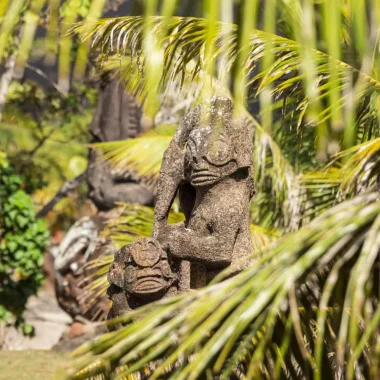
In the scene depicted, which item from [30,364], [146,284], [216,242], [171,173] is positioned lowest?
[30,364]

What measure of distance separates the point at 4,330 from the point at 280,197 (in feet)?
19.1

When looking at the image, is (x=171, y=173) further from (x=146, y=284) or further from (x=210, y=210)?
(x=146, y=284)

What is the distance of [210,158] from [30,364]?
191 inches

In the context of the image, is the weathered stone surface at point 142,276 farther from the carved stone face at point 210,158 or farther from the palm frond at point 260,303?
the palm frond at point 260,303

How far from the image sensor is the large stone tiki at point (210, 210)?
4.45 meters

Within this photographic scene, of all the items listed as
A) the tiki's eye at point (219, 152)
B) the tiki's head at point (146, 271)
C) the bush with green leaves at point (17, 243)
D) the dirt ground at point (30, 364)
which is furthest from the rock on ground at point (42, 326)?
the tiki's eye at point (219, 152)

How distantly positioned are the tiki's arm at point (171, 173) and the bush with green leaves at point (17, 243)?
19.2 ft

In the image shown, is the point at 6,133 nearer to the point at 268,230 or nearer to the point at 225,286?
the point at 268,230

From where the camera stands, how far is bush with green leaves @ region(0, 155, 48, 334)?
10.4 meters

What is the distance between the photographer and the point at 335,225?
196 centimetres

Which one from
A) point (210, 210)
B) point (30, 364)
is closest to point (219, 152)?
point (210, 210)

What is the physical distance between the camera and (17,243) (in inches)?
409

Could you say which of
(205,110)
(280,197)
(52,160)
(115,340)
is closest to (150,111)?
(280,197)

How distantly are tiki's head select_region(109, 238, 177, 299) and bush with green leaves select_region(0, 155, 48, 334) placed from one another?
19.7 feet
